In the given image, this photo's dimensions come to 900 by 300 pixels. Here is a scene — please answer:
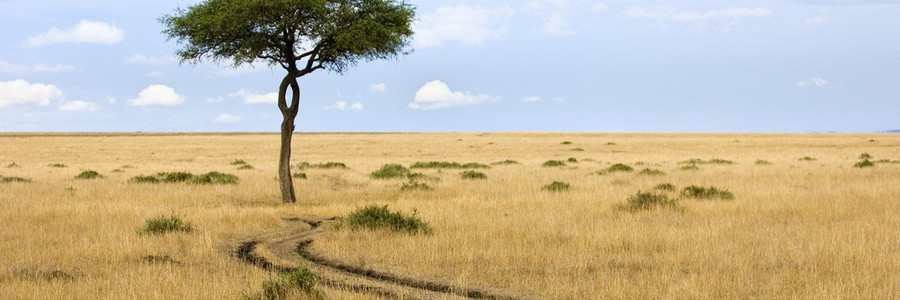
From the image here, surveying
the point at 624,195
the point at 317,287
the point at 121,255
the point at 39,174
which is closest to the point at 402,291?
the point at 317,287

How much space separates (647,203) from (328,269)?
8806 millimetres

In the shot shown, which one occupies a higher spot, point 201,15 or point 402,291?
point 201,15

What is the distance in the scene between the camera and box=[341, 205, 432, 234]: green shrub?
12.9 metres

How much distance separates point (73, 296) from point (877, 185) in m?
21.6

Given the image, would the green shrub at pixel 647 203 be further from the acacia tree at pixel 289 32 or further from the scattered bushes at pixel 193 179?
the scattered bushes at pixel 193 179

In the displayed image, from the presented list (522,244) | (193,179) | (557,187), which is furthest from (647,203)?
(193,179)

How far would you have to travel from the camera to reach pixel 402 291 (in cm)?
870

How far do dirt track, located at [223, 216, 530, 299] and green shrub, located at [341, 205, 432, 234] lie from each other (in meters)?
0.86

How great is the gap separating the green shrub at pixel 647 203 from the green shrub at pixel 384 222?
204 inches

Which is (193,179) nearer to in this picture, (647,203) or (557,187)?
(557,187)

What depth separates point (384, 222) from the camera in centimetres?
1311

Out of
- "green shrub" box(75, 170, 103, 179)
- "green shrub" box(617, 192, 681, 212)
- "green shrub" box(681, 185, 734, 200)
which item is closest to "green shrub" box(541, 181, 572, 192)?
"green shrub" box(681, 185, 734, 200)

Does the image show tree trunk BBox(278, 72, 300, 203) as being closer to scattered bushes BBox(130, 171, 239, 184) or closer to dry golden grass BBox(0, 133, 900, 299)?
dry golden grass BBox(0, 133, 900, 299)

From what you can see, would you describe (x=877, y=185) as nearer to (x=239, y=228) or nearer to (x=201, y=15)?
(x=239, y=228)
